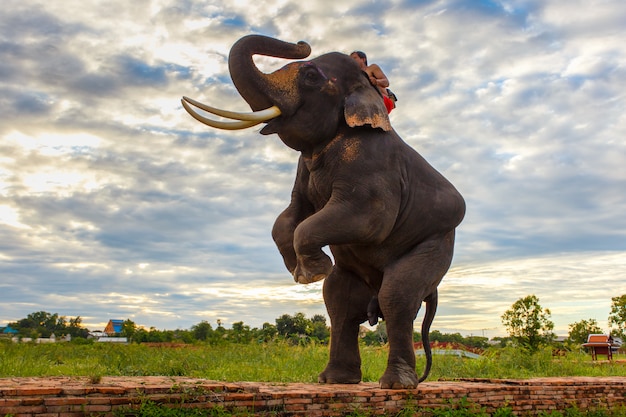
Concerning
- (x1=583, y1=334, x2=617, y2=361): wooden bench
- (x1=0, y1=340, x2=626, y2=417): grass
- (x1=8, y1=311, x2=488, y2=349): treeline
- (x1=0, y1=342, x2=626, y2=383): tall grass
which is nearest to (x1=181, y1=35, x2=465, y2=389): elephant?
(x1=0, y1=340, x2=626, y2=417): grass

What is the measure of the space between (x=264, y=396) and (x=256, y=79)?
2.20m

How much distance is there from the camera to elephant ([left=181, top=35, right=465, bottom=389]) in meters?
4.83

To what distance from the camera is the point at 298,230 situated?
188 inches

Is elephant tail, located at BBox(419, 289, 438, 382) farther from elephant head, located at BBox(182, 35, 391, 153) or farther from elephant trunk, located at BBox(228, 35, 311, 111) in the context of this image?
elephant trunk, located at BBox(228, 35, 311, 111)

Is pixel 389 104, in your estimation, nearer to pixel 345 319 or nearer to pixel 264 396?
pixel 345 319

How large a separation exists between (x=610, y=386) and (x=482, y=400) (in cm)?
217

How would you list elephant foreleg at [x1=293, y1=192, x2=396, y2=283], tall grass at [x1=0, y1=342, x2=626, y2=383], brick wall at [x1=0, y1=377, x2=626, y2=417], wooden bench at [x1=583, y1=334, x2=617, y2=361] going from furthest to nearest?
1. wooden bench at [x1=583, y1=334, x2=617, y2=361]
2. tall grass at [x1=0, y1=342, x2=626, y2=383]
3. elephant foreleg at [x1=293, y1=192, x2=396, y2=283]
4. brick wall at [x1=0, y1=377, x2=626, y2=417]

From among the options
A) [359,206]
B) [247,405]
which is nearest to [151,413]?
[247,405]

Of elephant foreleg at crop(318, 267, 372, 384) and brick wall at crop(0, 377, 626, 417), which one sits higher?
elephant foreleg at crop(318, 267, 372, 384)

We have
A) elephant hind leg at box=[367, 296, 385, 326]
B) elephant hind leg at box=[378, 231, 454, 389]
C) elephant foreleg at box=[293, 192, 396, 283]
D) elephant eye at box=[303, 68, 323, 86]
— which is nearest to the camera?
elephant foreleg at box=[293, 192, 396, 283]

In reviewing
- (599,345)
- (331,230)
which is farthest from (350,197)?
(599,345)

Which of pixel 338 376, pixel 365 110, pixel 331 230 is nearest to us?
pixel 331 230

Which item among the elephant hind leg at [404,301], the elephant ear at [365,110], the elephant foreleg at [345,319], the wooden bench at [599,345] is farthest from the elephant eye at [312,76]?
the wooden bench at [599,345]

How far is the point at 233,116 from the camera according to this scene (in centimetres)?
478
